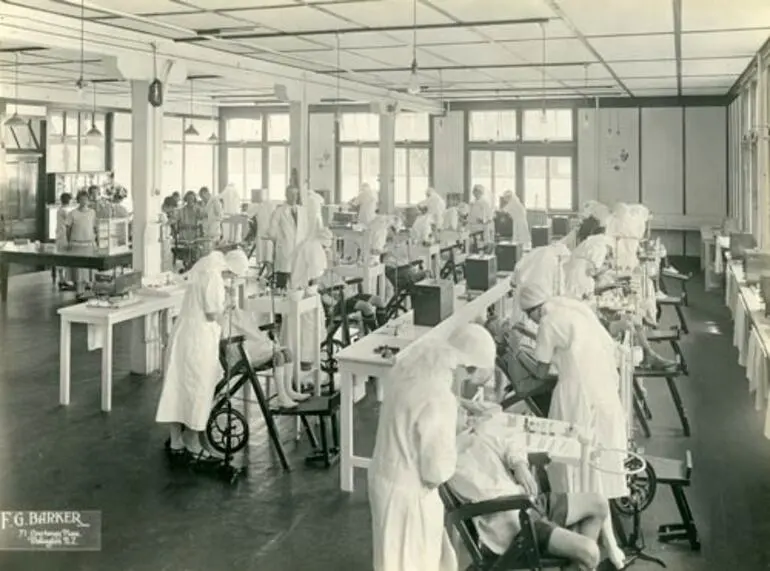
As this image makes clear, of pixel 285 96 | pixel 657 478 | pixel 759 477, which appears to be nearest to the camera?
pixel 657 478

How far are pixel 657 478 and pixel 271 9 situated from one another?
4029 millimetres

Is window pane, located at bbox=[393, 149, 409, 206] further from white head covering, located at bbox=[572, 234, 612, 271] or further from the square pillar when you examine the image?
white head covering, located at bbox=[572, 234, 612, 271]

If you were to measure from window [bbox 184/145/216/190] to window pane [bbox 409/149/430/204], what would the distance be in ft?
14.5

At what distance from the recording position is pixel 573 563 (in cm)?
308

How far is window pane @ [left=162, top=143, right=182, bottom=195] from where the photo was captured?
56.2 feet

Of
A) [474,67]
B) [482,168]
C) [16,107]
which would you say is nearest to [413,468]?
[474,67]

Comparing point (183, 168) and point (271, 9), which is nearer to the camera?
point (271, 9)

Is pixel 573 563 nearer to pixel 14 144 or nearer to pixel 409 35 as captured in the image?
pixel 409 35

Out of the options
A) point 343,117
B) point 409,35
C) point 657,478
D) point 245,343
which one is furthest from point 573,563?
point 343,117

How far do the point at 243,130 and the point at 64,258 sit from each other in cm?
974

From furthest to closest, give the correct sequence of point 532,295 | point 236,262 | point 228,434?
1. point 236,262
2. point 532,295
3. point 228,434

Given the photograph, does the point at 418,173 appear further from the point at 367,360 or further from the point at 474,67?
the point at 367,360

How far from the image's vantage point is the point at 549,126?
1592 cm

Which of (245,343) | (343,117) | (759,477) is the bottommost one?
(759,477)
